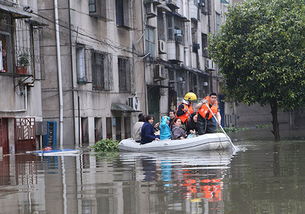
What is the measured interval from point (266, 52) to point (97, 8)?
27.4 ft

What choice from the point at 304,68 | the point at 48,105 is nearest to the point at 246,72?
the point at 304,68

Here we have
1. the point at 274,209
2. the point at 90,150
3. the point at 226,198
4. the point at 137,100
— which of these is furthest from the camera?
the point at 137,100

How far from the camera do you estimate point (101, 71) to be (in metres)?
34.6

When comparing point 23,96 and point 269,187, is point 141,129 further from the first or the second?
point 269,187

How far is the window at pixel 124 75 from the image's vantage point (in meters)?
36.9

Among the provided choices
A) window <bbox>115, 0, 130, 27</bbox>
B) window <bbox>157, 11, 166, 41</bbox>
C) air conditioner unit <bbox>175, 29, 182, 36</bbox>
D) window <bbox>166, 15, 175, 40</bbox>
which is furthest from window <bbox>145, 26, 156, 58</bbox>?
air conditioner unit <bbox>175, 29, 182, 36</bbox>

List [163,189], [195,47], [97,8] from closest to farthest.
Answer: [163,189] → [97,8] → [195,47]

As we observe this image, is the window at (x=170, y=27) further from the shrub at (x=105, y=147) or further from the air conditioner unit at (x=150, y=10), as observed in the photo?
the shrub at (x=105, y=147)

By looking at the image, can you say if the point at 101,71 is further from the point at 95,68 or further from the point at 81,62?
the point at 81,62

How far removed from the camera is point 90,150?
25.7m

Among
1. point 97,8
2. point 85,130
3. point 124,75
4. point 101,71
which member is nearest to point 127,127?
point 124,75

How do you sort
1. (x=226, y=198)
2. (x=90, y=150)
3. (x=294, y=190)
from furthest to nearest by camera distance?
(x=90, y=150)
(x=294, y=190)
(x=226, y=198)

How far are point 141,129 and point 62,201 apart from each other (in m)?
13.9

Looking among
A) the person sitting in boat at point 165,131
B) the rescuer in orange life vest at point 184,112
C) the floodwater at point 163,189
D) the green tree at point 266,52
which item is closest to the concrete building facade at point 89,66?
the green tree at point 266,52
